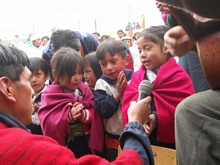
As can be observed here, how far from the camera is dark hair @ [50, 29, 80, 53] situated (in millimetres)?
1945

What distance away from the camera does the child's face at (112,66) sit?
63.6 inches

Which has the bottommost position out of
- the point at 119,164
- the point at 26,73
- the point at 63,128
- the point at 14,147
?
the point at 63,128

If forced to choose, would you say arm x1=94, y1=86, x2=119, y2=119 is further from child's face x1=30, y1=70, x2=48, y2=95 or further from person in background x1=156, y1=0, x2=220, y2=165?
person in background x1=156, y1=0, x2=220, y2=165

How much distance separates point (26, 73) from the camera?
0.93 meters

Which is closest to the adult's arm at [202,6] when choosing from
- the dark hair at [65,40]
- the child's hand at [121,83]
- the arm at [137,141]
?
the arm at [137,141]

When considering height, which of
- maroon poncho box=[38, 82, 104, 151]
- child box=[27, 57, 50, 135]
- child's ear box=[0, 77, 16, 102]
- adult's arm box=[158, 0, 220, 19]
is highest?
adult's arm box=[158, 0, 220, 19]

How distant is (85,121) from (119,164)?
80cm

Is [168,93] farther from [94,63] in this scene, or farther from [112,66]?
[94,63]

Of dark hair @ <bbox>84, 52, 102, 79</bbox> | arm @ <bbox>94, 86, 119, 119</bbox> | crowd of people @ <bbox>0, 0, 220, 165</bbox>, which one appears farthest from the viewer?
dark hair @ <bbox>84, 52, 102, 79</bbox>

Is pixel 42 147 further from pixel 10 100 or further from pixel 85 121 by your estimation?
pixel 85 121

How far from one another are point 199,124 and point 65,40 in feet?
4.95

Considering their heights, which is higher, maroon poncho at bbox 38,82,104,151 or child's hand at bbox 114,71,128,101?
child's hand at bbox 114,71,128,101

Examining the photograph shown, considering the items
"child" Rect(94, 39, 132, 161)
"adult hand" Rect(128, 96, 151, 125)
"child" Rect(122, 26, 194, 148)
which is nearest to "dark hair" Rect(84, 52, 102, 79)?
"child" Rect(94, 39, 132, 161)

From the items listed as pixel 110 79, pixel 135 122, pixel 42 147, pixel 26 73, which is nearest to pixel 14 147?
pixel 42 147
